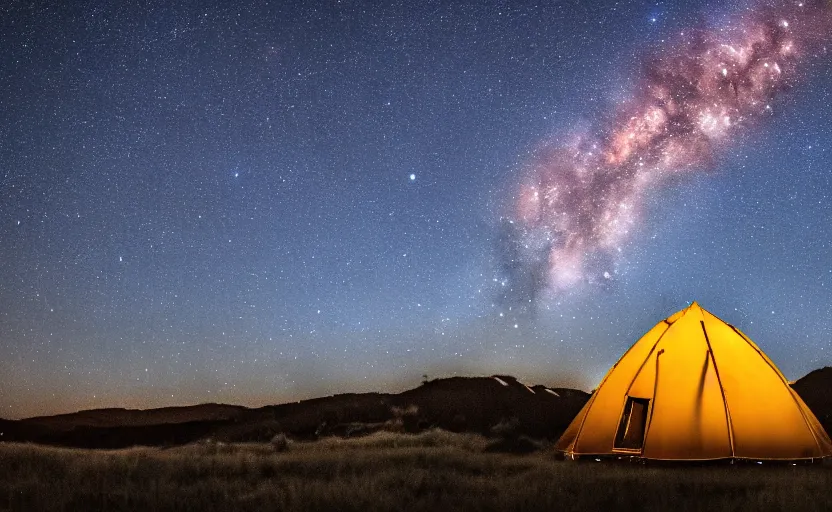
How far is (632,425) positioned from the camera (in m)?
13.1

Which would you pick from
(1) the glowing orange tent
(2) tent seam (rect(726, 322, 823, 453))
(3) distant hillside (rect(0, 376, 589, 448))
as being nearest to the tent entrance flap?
(1) the glowing orange tent

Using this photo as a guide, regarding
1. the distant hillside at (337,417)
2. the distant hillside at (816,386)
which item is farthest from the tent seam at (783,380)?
the distant hillside at (816,386)

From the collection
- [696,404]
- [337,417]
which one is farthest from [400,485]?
[337,417]

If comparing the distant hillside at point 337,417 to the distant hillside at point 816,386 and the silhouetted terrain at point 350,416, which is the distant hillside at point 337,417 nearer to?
the silhouetted terrain at point 350,416

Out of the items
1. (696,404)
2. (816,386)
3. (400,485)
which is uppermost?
(816,386)

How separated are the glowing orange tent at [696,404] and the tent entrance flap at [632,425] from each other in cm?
2

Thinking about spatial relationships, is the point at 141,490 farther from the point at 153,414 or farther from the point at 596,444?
the point at 153,414

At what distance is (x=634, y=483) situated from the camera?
978cm

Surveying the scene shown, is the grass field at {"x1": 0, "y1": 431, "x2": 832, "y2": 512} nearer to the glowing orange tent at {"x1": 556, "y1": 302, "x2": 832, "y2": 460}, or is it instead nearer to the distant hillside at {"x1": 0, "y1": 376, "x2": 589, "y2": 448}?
the glowing orange tent at {"x1": 556, "y1": 302, "x2": 832, "y2": 460}

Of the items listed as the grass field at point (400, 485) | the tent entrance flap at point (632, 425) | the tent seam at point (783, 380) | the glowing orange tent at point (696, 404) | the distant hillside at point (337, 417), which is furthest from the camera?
the distant hillside at point (337, 417)

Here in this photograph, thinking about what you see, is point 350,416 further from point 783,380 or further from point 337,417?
Answer: point 783,380

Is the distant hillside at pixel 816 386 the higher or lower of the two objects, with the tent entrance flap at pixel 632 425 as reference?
higher

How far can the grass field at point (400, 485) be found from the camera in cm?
860

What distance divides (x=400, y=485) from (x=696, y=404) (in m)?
5.18
